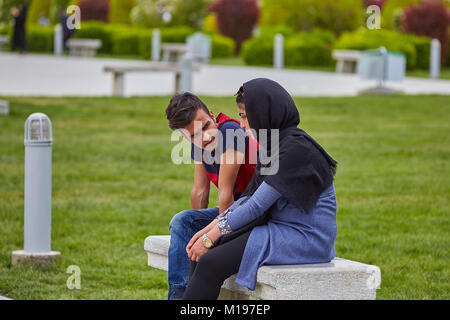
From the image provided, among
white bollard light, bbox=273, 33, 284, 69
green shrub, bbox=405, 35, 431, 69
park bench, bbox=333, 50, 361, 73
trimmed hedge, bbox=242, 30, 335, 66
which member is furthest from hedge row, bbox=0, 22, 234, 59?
green shrub, bbox=405, 35, 431, 69

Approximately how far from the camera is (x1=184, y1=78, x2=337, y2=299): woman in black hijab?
3764 mm

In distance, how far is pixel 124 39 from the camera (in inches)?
1214

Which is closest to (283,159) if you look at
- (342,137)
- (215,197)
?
(215,197)

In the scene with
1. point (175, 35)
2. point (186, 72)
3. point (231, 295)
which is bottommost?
point (231, 295)

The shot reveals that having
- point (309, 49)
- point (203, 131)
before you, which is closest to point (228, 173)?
point (203, 131)

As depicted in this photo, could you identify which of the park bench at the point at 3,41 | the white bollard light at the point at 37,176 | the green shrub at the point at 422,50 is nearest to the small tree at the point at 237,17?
the park bench at the point at 3,41

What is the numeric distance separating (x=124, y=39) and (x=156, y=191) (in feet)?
75.0

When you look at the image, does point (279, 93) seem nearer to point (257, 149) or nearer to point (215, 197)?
point (257, 149)

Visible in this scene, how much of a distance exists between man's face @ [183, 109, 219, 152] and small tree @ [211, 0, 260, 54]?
28523mm

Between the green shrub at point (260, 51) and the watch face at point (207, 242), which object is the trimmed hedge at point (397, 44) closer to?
the green shrub at point (260, 51)

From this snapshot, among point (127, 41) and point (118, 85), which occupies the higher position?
point (127, 41)

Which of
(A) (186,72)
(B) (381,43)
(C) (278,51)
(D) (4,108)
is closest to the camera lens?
(D) (4,108)

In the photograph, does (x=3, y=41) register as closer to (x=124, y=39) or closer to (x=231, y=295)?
(x=124, y=39)

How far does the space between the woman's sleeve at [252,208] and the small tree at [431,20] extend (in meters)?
23.6
